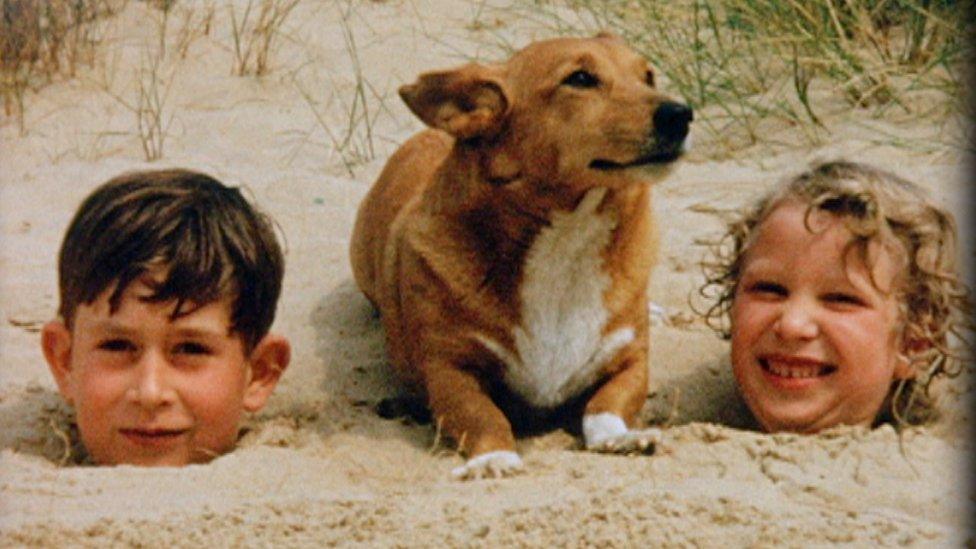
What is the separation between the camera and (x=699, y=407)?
4.59 meters

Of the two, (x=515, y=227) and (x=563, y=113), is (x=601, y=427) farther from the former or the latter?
(x=563, y=113)

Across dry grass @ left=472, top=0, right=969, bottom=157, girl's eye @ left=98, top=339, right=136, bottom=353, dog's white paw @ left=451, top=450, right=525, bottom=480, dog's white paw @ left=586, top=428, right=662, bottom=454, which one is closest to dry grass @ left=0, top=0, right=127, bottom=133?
dry grass @ left=472, top=0, right=969, bottom=157

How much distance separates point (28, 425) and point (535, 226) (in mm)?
1459

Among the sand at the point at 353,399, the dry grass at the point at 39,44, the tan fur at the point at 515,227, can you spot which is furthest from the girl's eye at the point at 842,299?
the dry grass at the point at 39,44

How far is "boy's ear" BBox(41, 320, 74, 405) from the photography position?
13.4 feet

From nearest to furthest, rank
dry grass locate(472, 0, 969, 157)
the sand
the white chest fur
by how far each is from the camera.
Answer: the sand
the white chest fur
dry grass locate(472, 0, 969, 157)

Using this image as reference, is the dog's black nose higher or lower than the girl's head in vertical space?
higher

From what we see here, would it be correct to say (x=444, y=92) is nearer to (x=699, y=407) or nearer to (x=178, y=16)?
(x=699, y=407)

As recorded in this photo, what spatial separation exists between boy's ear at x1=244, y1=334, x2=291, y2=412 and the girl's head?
1.23 metres

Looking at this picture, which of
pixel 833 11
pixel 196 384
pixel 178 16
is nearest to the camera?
pixel 196 384

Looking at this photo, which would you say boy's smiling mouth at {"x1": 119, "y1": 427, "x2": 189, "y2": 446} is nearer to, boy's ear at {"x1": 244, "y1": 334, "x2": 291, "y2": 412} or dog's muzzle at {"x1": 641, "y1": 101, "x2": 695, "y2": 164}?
boy's ear at {"x1": 244, "y1": 334, "x2": 291, "y2": 412}

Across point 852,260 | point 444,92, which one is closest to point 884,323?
point 852,260

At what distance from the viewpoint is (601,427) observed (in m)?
4.18

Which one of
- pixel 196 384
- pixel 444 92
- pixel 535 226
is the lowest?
pixel 196 384
